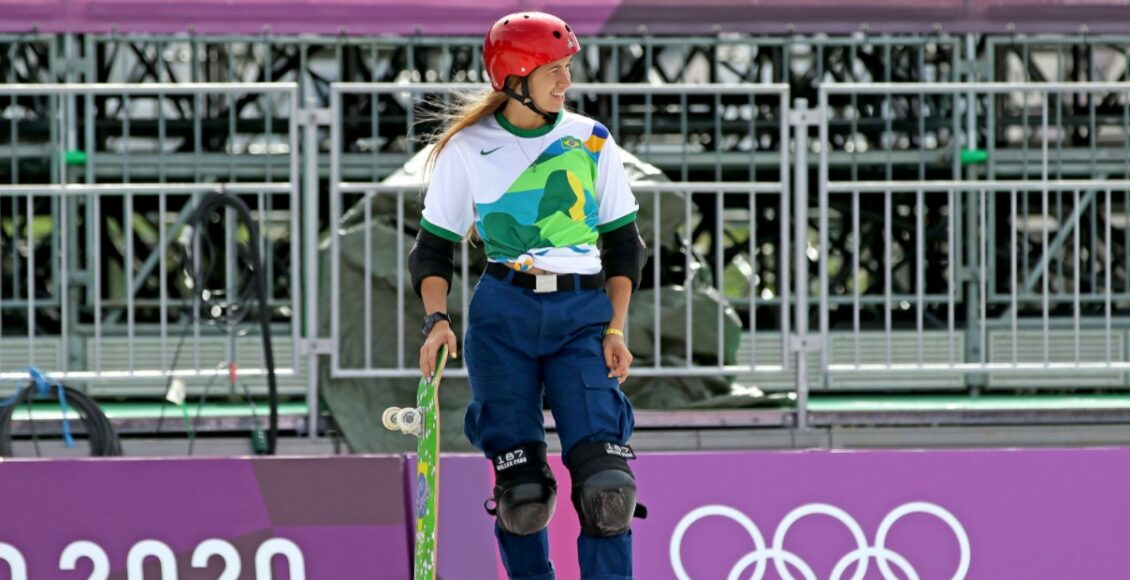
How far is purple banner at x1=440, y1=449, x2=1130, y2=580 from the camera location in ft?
19.5

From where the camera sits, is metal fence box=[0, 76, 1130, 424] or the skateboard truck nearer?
the skateboard truck

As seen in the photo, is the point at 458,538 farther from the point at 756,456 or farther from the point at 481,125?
the point at 481,125

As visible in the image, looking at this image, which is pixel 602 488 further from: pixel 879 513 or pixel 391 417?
pixel 879 513

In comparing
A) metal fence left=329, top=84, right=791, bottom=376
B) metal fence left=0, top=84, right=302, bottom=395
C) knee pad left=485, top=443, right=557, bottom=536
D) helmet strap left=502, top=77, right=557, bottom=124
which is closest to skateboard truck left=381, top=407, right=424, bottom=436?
knee pad left=485, top=443, right=557, bottom=536

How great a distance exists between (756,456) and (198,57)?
4.67 metres

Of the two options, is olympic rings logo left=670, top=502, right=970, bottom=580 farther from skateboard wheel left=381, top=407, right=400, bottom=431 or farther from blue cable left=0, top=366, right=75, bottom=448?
blue cable left=0, top=366, right=75, bottom=448

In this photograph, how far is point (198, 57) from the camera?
930 cm

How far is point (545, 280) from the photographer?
471 cm

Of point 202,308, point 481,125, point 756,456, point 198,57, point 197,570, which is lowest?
point 197,570

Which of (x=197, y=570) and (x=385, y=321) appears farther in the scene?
(x=385, y=321)

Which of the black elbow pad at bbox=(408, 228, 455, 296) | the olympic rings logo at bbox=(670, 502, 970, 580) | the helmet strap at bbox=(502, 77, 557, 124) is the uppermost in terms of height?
the helmet strap at bbox=(502, 77, 557, 124)

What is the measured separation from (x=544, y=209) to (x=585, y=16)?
474cm

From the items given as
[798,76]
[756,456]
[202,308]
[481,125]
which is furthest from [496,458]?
[798,76]

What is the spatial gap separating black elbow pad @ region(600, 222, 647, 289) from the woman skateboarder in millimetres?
58
